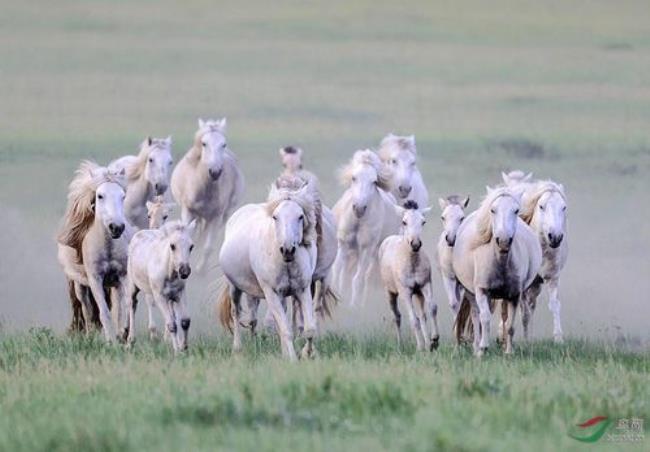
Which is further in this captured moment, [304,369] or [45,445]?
[304,369]

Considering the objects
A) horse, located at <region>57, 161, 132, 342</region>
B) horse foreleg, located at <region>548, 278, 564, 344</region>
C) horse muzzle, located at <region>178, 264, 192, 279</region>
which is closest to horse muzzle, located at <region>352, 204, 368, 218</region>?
horse foreleg, located at <region>548, 278, 564, 344</region>

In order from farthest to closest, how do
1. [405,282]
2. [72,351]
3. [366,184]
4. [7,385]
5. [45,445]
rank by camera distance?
[366,184] → [405,282] → [72,351] → [7,385] → [45,445]

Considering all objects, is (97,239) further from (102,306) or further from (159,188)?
(159,188)

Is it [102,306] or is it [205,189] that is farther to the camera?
[205,189]

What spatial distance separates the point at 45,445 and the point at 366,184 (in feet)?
36.3

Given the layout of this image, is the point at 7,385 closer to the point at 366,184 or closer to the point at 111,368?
the point at 111,368

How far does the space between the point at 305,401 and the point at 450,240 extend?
5.27 meters

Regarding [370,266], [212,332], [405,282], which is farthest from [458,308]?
[370,266]

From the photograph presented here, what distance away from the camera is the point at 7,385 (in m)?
13.6

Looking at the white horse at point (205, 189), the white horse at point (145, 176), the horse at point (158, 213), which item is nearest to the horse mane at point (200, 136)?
the white horse at point (205, 189)

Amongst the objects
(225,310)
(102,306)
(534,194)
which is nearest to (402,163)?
(534,194)

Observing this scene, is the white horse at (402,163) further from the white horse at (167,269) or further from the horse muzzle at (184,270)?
the horse muzzle at (184,270)

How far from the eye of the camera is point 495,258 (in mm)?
16922

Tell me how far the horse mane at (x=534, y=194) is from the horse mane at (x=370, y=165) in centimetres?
310
